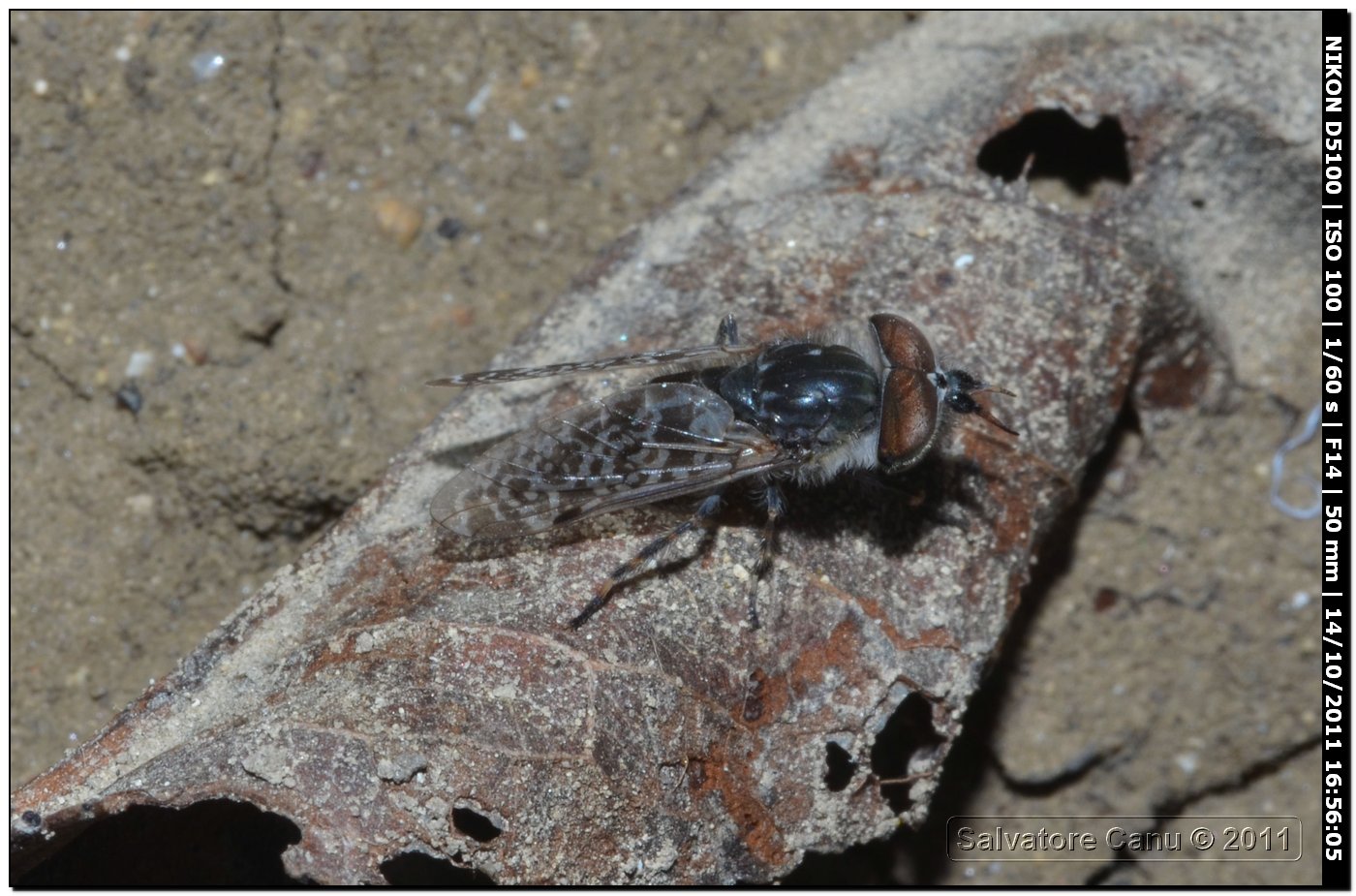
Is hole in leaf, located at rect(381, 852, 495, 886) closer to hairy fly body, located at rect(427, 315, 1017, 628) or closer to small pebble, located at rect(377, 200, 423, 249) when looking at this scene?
hairy fly body, located at rect(427, 315, 1017, 628)

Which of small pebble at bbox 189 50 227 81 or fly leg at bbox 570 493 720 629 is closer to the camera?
fly leg at bbox 570 493 720 629

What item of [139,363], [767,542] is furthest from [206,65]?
[767,542]

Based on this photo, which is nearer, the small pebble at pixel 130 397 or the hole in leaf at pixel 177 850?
the hole in leaf at pixel 177 850

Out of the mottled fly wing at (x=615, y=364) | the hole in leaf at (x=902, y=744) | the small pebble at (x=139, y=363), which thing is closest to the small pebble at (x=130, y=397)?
the small pebble at (x=139, y=363)

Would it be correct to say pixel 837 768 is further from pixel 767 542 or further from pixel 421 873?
pixel 421 873

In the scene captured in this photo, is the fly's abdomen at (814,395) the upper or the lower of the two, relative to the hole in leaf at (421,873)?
upper

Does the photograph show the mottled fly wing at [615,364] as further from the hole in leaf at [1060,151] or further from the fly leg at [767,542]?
the hole in leaf at [1060,151]

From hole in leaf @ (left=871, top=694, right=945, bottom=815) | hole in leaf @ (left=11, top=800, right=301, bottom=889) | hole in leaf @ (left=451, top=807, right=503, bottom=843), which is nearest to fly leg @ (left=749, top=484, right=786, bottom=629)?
hole in leaf @ (left=871, top=694, right=945, bottom=815)

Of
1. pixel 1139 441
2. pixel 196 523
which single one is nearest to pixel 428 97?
pixel 196 523
